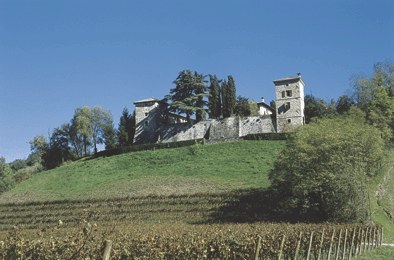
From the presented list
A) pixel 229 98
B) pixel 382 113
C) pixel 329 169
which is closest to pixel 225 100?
pixel 229 98

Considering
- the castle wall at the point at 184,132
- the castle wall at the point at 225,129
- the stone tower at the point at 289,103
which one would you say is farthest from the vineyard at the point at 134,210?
the castle wall at the point at 184,132

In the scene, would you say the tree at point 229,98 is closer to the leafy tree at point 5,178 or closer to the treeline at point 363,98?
the treeline at point 363,98

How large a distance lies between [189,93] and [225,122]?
9118mm

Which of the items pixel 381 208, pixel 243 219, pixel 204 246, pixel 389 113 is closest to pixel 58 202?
pixel 243 219

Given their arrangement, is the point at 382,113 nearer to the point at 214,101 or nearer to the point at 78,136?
the point at 214,101

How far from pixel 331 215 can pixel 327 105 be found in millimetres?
45100

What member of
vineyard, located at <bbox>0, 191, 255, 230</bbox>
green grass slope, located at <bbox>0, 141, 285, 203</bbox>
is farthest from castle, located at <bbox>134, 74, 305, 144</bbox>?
vineyard, located at <bbox>0, 191, 255, 230</bbox>

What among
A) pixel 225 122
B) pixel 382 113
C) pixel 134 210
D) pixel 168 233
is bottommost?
pixel 134 210

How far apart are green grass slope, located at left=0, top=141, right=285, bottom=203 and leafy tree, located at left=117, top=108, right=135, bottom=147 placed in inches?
456

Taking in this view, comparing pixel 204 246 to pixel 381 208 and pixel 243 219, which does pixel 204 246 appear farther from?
pixel 381 208

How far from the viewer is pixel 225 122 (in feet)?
230

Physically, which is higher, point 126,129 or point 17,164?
point 126,129

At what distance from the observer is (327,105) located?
70.1m

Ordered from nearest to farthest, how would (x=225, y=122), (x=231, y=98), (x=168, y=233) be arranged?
(x=168, y=233), (x=225, y=122), (x=231, y=98)
